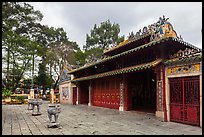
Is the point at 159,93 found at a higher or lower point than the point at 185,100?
higher

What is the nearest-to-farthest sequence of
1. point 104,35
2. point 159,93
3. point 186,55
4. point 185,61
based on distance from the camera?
1. point 185,61
2. point 186,55
3. point 159,93
4. point 104,35

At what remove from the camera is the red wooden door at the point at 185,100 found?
7.16m

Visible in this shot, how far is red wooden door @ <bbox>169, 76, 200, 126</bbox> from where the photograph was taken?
282 inches

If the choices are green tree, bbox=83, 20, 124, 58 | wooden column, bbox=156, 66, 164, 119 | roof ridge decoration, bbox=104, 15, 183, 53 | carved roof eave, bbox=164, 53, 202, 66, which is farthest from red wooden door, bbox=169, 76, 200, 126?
green tree, bbox=83, 20, 124, 58

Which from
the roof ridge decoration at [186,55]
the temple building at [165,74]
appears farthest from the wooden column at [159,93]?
the roof ridge decoration at [186,55]

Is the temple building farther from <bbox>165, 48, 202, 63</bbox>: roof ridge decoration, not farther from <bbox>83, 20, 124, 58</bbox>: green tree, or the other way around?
<bbox>83, 20, 124, 58</bbox>: green tree

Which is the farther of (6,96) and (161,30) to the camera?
(6,96)

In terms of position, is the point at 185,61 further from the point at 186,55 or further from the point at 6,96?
the point at 6,96

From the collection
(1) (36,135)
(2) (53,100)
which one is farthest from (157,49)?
(2) (53,100)

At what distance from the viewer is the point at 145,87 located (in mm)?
14312

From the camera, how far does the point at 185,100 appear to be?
761 cm

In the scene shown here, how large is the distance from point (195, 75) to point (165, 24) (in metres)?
3.22

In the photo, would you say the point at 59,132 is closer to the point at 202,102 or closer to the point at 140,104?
the point at 202,102

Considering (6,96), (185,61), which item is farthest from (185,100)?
(6,96)
